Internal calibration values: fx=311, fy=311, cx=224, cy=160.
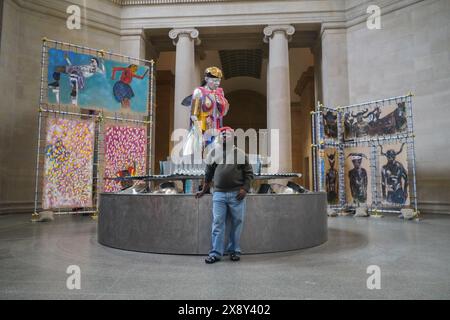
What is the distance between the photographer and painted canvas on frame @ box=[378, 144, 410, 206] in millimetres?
10578

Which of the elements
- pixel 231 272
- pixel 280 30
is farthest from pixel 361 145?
pixel 231 272

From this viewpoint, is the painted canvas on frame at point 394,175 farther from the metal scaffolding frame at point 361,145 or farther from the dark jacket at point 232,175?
the dark jacket at point 232,175

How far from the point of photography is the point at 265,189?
685 centimetres

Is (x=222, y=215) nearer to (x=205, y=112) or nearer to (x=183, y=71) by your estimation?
(x=205, y=112)

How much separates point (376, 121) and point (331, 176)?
2.56 m

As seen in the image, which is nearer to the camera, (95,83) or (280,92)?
(95,83)

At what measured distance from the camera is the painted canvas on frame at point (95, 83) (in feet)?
31.6

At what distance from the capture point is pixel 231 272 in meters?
3.82

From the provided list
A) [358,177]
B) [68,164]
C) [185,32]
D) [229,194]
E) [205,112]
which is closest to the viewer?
[229,194]

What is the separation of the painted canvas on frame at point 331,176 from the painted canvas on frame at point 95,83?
711cm

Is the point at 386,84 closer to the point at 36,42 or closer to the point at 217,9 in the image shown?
the point at 217,9

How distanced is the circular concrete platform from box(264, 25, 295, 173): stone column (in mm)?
8806

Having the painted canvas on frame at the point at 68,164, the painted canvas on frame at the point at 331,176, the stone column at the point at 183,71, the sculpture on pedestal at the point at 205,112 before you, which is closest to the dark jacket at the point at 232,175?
the sculpture on pedestal at the point at 205,112

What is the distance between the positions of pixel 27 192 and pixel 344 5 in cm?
1616
